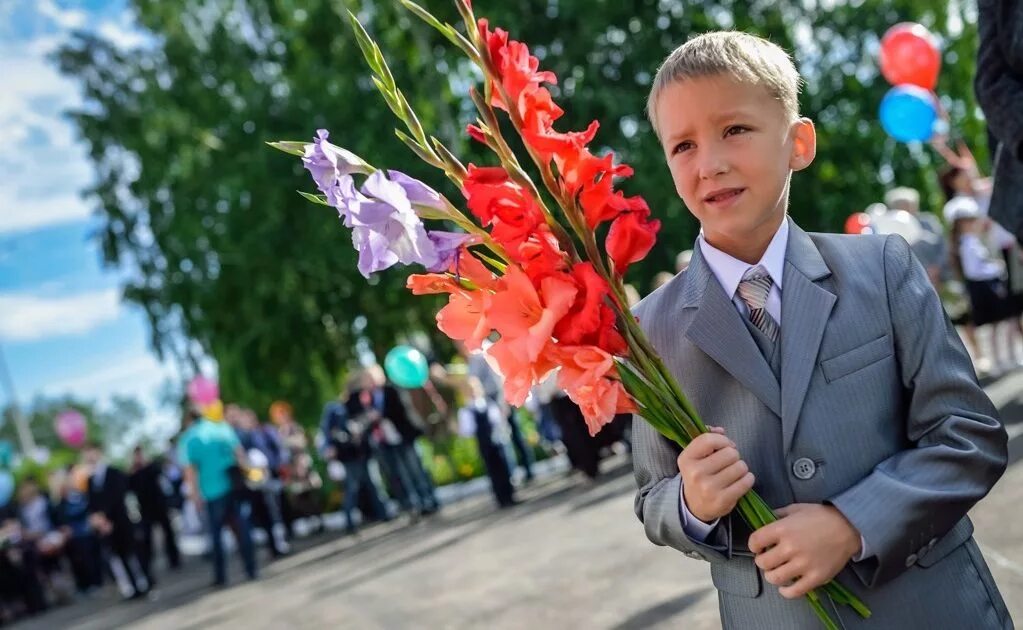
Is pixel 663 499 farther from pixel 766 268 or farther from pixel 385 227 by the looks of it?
pixel 385 227

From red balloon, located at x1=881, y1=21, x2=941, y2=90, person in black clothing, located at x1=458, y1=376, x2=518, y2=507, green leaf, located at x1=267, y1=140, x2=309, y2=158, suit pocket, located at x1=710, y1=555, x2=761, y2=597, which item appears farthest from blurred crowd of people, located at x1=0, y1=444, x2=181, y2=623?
green leaf, located at x1=267, y1=140, x2=309, y2=158

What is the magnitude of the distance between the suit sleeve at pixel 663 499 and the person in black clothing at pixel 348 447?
1165 centimetres

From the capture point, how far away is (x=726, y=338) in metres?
1.75

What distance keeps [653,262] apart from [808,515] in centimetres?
1693

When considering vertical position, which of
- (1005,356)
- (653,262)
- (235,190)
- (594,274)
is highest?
(235,190)

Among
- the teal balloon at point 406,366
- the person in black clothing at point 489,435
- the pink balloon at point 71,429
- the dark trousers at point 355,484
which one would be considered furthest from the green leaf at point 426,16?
the pink balloon at point 71,429

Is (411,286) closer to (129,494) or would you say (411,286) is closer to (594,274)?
(594,274)

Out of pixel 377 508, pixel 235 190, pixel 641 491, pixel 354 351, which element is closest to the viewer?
pixel 641 491

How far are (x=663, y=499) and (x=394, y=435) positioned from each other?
1145 centimetres

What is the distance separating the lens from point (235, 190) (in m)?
19.2

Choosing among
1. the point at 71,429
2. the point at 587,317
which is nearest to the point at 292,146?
the point at 587,317

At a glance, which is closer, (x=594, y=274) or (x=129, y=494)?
(x=594, y=274)

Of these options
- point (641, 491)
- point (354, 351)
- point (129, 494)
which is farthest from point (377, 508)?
point (641, 491)

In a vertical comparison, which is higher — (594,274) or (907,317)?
(594,274)
